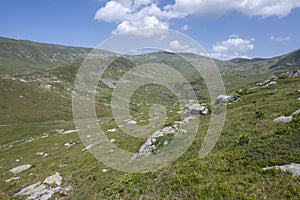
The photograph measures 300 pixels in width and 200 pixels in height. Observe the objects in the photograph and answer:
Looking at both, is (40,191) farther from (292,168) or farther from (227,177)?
(292,168)

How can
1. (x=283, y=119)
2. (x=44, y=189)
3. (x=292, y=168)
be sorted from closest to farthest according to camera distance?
(x=292, y=168), (x=283, y=119), (x=44, y=189)

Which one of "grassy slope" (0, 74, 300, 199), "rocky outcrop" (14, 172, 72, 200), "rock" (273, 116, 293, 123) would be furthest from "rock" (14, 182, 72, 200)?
"rock" (273, 116, 293, 123)

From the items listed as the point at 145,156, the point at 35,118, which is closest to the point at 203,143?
the point at 145,156

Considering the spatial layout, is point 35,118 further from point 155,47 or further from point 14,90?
point 155,47

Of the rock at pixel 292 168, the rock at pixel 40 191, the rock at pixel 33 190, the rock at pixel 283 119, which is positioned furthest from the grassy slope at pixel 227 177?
the rock at pixel 33 190

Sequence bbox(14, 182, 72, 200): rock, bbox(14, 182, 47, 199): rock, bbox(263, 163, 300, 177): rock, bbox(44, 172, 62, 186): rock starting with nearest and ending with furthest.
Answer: bbox(263, 163, 300, 177): rock
bbox(14, 182, 72, 200): rock
bbox(14, 182, 47, 199): rock
bbox(44, 172, 62, 186): rock

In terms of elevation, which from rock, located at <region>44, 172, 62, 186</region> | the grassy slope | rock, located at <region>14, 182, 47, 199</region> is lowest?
rock, located at <region>14, 182, 47, 199</region>

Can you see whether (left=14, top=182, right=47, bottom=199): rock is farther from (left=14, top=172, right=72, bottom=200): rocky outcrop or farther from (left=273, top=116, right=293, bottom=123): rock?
(left=273, top=116, right=293, bottom=123): rock

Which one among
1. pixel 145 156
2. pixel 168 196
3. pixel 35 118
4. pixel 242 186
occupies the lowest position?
pixel 35 118

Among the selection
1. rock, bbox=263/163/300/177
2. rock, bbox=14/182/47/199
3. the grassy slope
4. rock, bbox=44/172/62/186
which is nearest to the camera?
the grassy slope

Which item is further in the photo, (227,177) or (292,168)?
(227,177)

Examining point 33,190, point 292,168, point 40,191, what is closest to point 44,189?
point 40,191

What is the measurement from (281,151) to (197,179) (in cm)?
557

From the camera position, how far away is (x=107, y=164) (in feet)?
70.4
